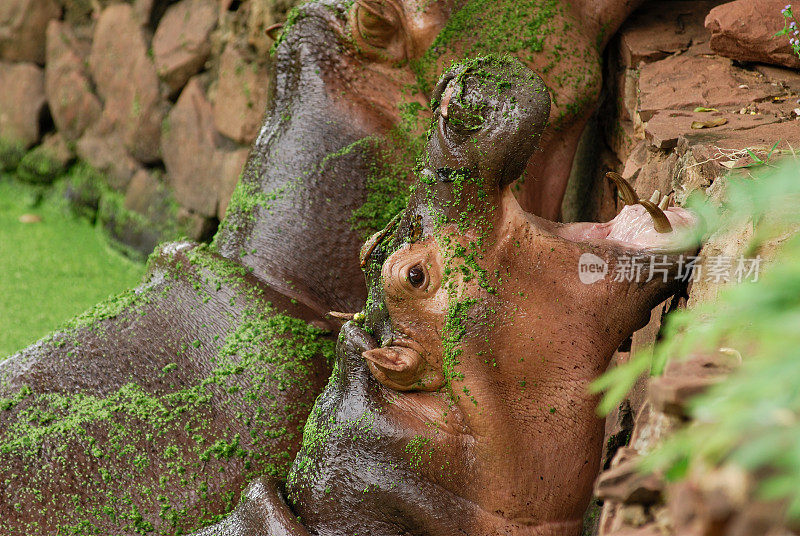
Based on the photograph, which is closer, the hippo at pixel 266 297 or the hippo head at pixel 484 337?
the hippo head at pixel 484 337

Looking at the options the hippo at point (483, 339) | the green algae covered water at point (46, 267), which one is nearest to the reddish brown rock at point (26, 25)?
the green algae covered water at point (46, 267)

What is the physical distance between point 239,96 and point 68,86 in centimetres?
158

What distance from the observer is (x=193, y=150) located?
408 cm

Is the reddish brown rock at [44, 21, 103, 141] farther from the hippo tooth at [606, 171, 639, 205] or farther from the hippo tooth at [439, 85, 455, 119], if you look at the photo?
the hippo tooth at [606, 171, 639, 205]

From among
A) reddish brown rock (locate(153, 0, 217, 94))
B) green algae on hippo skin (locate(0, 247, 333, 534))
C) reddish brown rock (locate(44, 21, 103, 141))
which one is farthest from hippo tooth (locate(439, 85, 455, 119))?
reddish brown rock (locate(44, 21, 103, 141))

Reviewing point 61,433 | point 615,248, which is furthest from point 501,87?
point 61,433

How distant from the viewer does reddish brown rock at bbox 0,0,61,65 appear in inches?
193

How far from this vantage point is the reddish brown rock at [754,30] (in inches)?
81.2

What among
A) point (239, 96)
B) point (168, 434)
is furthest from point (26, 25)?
point (168, 434)

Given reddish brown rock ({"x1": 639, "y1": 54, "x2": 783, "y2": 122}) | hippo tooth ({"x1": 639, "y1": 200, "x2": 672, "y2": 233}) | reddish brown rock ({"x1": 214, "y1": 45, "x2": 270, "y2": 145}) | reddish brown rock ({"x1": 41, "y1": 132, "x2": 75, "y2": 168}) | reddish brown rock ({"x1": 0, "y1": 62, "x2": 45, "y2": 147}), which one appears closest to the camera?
hippo tooth ({"x1": 639, "y1": 200, "x2": 672, "y2": 233})

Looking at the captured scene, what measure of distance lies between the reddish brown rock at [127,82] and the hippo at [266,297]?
203 cm

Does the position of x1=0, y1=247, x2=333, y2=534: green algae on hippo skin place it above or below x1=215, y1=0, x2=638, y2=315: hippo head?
below

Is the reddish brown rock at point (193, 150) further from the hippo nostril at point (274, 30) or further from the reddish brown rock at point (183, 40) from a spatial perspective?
the hippo nostril at point (274, 30)

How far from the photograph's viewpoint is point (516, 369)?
164cm
